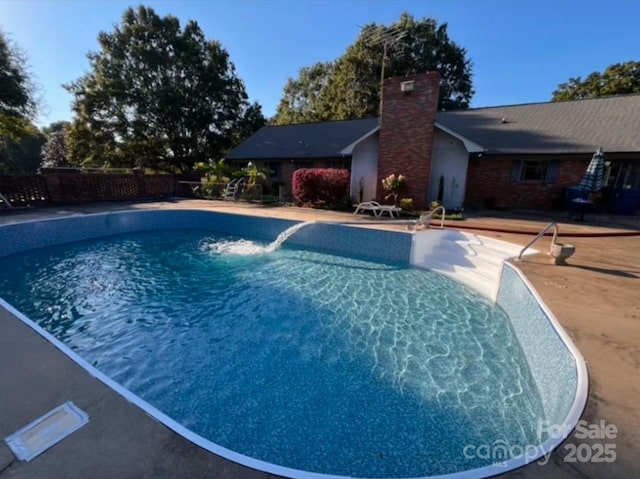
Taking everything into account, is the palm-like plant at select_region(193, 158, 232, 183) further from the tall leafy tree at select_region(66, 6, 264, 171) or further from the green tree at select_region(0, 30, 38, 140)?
the tall leafy tree at select_region(66, 6, 264, 171)

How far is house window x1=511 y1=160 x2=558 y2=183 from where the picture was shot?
39.2ft

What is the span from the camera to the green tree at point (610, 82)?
2550 centimetres

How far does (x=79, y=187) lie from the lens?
13.5 meters

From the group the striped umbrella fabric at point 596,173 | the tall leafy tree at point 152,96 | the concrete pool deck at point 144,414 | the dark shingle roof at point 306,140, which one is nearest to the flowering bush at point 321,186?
the dark shingle roof at point 306,140

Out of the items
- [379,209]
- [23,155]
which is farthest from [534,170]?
[23,155]

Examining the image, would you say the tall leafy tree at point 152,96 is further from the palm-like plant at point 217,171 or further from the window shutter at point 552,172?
the window shutter at point 552,172

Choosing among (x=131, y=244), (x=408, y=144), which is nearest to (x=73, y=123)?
(x=131, y=244)

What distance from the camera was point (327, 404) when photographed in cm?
295

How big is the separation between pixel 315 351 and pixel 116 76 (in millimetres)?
27742

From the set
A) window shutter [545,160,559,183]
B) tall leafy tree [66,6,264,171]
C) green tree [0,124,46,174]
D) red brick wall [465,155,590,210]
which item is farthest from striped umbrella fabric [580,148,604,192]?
green tree [0,124,46,174]

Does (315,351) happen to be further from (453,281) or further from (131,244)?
(131,244)

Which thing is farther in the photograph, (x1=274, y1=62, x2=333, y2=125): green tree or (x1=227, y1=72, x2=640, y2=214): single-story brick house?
(x1=274, y1=62, x2=333, y2=125): green tree

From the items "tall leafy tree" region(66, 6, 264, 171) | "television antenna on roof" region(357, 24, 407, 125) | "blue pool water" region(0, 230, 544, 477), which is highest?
"television antenna on roof" region(357, 24, 407, 125)

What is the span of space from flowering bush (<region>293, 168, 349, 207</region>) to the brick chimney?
1.83 metres
